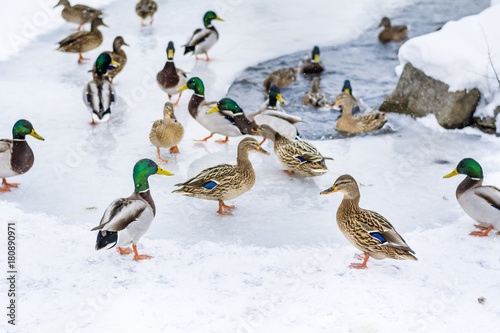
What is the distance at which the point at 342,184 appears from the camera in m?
4.82

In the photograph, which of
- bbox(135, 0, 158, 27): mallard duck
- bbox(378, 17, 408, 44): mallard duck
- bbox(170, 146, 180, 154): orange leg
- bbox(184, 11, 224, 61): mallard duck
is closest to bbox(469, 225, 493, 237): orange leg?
bbox(170, 146, 180, 154): orange leg

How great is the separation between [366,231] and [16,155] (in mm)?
3278

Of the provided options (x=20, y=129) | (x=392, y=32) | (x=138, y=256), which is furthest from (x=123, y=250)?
(x=392, y=32)

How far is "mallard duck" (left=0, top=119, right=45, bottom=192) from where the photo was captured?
5566 millimetres

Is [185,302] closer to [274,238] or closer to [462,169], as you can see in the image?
[274,238]

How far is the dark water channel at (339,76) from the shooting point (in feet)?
26.7

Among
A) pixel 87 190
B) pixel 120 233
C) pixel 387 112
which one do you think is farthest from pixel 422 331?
pixel 387 112

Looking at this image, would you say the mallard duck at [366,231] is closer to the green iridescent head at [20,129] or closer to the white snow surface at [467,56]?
the green iridescent head at [20,129]

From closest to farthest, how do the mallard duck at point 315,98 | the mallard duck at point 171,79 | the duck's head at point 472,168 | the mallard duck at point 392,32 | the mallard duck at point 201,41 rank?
the duck's head at point 472,168
the mallard duck at point 171,79
the mallard duck at point 315,98
the mallard duck at point 201,41
the mallard duck at point 392,32

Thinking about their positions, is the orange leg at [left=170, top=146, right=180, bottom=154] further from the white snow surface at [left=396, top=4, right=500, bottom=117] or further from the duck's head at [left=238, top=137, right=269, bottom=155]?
the white snow surface at [left=396, top=4, right=500, bottom=117]

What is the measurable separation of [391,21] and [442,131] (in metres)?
5.12

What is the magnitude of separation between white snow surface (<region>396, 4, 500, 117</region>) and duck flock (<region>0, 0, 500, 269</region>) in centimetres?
96

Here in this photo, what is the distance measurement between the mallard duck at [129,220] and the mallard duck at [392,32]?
712cm

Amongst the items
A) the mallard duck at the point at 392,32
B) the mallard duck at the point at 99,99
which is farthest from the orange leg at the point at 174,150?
the mallard duck at the point at 392,32
